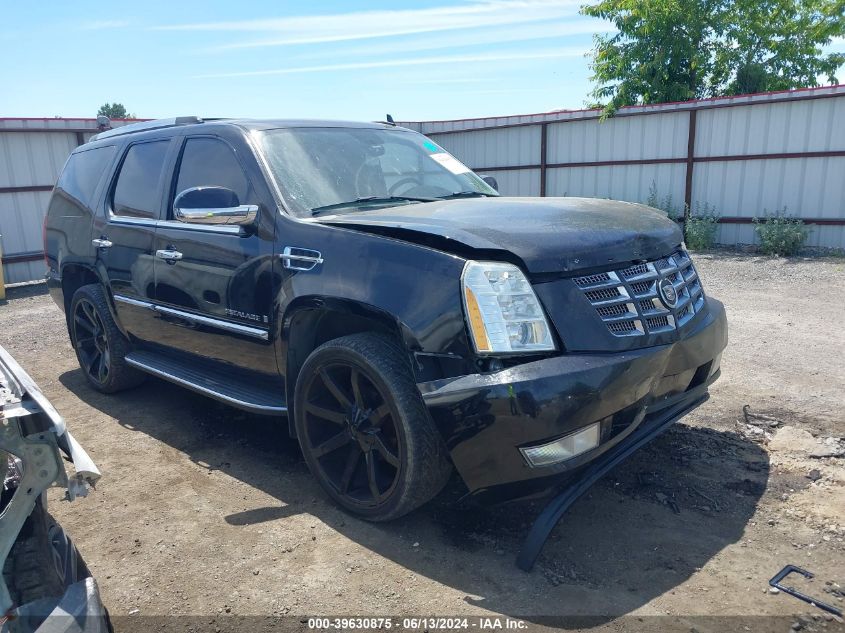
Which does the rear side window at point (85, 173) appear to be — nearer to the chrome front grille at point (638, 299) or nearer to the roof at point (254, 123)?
the roof at point (254, 123)

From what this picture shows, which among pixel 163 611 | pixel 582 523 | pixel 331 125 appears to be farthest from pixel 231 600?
pixel 331 125

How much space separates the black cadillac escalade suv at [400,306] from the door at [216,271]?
0.04ft

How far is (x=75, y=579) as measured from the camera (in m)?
2.17

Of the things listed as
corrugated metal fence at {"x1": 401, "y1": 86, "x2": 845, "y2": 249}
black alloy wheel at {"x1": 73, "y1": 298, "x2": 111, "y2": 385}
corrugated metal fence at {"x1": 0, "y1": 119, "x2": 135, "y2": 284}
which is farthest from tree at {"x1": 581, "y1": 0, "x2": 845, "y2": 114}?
black alloy wheel at {"x1": 73, "y1": 298, "x2": 111, "y2": 385}

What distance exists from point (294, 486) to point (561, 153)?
13062mm

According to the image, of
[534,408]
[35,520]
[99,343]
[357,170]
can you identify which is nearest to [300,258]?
[357,170]

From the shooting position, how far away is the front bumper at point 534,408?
2.60 m

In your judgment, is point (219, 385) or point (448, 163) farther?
point (448, 163)

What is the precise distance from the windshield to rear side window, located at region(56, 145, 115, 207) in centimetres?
205

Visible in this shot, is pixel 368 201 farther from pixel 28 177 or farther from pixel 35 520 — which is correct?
pixel 28 177

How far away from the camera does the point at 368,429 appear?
10.4 feet

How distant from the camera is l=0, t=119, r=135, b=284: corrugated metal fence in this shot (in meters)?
11.8

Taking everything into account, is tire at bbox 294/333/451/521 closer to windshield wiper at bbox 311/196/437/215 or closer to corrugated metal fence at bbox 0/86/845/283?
windshield wiper at bbox 311/196/437/215

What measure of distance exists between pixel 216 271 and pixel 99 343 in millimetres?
2110
